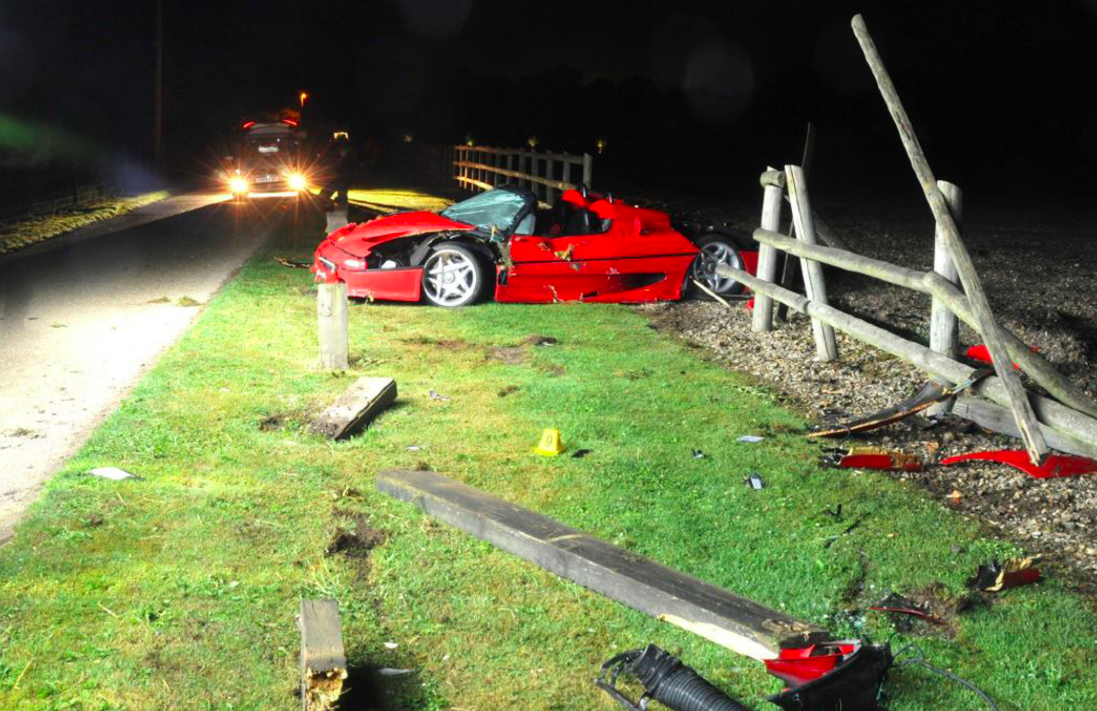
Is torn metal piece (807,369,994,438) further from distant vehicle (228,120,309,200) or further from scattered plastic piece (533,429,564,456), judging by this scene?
distant vehicle (228,120,309,200)

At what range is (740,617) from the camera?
3.93 m

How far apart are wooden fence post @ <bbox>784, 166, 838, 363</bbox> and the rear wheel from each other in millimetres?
2527

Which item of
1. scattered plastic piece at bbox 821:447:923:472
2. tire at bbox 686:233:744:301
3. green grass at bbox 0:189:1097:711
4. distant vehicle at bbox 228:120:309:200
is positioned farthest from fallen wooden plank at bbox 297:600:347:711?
distant vehicle at bbox 228:120:309:200

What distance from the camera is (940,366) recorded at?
6.82 m

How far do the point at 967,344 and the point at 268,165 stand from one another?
23.2 metres

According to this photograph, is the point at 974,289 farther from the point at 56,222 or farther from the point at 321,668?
the point at 56,222

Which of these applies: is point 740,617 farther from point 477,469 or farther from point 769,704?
point 477,469

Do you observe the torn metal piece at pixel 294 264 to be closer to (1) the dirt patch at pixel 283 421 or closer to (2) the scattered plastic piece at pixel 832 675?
(1) the dirt patch at pixel 283 421

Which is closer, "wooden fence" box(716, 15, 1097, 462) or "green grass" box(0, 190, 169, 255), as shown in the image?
"wooden fence" box(716, 15, 1097, 462)

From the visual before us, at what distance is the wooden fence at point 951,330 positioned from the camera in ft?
18.8

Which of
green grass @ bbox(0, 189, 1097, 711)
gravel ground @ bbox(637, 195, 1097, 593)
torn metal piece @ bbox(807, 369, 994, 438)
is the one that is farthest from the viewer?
torn metal piece @ bbox(807, 369, 994, 438)

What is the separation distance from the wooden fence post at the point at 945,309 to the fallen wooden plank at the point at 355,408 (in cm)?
352

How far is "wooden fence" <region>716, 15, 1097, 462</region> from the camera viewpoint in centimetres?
574

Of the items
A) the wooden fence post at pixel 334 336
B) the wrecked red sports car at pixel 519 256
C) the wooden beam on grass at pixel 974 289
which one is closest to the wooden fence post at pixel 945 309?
the wooden beam on grass at pixel 974 289
